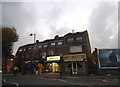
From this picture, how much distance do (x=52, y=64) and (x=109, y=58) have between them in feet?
43.5

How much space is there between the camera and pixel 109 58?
4450 centimetres

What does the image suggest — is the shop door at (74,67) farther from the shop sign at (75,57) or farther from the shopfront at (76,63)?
the shop sign at (75,57)

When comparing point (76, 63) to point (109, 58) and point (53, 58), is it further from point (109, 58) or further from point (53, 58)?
point (109, 58)

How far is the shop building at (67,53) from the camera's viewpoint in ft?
152

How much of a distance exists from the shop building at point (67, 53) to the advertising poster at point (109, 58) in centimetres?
284

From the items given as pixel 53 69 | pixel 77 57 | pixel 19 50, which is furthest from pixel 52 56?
pixel 19 50

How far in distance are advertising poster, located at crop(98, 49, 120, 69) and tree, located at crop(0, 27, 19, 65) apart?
18.7 m

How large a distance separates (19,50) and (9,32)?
37.7 meters

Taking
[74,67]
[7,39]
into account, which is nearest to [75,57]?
[74,67]

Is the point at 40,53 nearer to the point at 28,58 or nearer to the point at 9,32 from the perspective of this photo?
the point at 28,58

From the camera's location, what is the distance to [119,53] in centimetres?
4459

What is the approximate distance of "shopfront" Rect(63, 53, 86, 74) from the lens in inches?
1788

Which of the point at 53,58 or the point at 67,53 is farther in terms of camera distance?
the point at 53,58

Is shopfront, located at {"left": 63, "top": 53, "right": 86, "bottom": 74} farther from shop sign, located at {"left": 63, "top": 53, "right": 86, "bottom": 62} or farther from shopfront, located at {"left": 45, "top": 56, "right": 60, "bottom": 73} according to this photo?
shopfront, located at {"left": 45, "top": 56, "right": 60, "bottom": 73}
